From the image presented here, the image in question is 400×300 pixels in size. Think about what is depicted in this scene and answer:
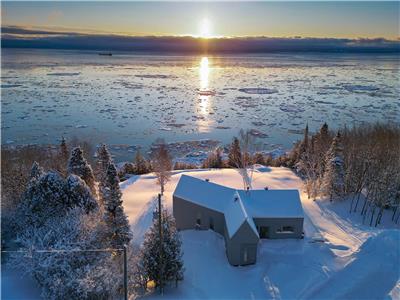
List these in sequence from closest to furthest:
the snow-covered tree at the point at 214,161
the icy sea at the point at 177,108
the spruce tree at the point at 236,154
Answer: the spruce tree at the point at 236,154 < the snow-covered tree at the point at 214,161 < the icy sea at the point at 177,108

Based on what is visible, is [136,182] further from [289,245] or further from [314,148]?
[289,245]

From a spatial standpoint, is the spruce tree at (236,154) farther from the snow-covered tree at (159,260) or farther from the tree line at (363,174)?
the snow-covered tree at (159,260)

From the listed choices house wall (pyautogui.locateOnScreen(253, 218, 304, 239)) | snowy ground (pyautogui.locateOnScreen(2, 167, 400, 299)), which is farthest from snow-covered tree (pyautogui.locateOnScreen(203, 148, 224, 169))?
house wall (pyautogui.locateOnScreen(253, 218, 304, 239))

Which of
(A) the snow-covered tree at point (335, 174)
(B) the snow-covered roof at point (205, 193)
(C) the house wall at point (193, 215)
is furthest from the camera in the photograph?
(A) the snow-covered tree at point (335, 174)

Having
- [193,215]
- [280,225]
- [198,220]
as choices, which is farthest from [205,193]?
[280,225]

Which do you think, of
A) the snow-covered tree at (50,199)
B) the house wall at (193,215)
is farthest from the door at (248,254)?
the snow-covered tree at (50,199)


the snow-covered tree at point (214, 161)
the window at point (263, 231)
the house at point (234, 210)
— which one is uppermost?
the house at point (234, 210)
